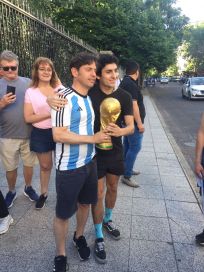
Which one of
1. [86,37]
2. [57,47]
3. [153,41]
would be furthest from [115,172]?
[153,41]

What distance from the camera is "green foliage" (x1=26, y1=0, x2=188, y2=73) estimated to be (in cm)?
1869

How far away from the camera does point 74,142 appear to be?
2.42 m

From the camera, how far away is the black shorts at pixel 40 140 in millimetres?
3617

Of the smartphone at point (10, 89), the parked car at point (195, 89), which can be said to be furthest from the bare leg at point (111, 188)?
the parked car at point (195, 89)

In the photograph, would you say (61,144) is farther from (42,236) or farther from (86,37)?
(86,37)

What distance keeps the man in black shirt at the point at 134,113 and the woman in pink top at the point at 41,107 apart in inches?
46.2

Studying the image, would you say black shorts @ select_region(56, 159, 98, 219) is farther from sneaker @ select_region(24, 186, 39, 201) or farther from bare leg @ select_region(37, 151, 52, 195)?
sneaker @ select_region(24, 186, 39, 201)

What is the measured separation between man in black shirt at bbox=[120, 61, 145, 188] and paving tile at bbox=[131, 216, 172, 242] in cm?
112

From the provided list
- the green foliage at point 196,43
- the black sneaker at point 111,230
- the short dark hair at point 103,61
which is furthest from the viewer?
the green foliage at point 196,43

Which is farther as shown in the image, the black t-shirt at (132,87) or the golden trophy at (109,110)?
the black t-shirt at (132,87)

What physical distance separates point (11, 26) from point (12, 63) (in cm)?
245

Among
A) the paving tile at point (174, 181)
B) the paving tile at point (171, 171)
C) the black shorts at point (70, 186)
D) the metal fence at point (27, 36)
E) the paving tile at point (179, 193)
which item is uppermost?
the metal fence at point (27, 36)

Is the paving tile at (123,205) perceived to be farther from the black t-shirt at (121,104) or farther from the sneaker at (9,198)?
the sneaker at (9,198)

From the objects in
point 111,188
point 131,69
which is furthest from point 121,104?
point 131,69
